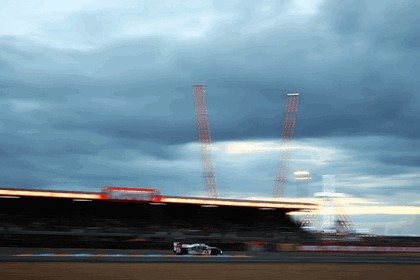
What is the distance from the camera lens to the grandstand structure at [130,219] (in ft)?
196

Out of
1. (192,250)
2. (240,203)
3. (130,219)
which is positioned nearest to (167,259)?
(192,250)

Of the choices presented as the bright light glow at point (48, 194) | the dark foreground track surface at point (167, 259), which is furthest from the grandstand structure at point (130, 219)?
the dark foreground track surface at point (167, 259)

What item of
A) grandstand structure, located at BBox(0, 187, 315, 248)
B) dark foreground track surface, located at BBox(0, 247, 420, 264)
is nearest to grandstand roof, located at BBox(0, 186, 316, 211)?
grandstand structure, located at BBox(0, 187, 315, 248)

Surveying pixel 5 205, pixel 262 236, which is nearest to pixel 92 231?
pixel 5 205

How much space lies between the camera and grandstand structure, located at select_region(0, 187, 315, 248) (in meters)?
59.8

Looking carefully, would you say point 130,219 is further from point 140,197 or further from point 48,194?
point 48,194

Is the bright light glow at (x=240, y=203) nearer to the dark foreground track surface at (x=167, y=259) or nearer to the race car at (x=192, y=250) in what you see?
the race car at (x=192, y=250)

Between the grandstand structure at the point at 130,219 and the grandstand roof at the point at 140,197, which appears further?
the grandstand roof at the point at 140,197

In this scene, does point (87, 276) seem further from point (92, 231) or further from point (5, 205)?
point (5, 205)

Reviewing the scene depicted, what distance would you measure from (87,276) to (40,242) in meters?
34.7

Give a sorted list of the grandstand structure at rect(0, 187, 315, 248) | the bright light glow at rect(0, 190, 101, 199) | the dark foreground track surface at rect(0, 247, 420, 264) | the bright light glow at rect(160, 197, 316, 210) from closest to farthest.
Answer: the dark foreground track surface at rect(0, 247, 420, 264)
the grandstand structure at rect(0, 187, 315, 248)
the bright light glow at rect(0, 190, 101, 199)
the bright light glow at rect(160, 197, 316, 210)

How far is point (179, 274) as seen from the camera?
2681 centimetres

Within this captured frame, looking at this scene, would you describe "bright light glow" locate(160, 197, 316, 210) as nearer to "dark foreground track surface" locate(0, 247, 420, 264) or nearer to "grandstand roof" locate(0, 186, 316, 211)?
"grandstand roof" locate(0, 186, 316, 211)

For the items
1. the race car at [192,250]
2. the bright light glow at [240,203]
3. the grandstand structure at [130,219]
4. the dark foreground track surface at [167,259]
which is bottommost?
the dark foreground track surface at [167,259]
